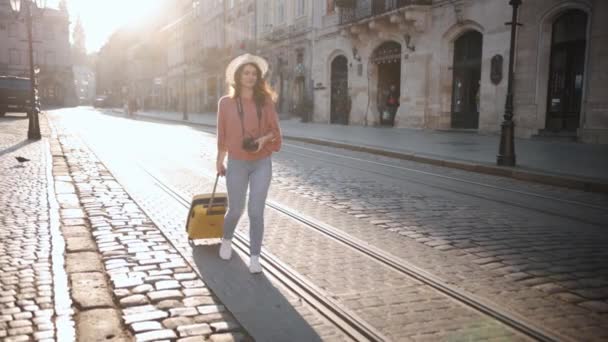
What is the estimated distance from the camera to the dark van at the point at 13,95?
2948 cm

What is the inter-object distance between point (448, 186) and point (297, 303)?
5346 millimetres

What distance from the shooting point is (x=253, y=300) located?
3477mm

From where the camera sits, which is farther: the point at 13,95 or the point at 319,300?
the point at 13,95

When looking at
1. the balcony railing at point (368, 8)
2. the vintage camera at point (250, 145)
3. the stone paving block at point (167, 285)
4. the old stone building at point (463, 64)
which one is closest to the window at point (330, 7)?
the old stone building at point (463, 64)

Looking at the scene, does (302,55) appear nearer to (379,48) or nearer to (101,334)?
(379,48)

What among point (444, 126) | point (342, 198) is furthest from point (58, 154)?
point (444, 126)

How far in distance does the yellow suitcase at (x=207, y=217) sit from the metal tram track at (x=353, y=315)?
11.6 inches

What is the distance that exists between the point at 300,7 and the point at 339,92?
21.7ft

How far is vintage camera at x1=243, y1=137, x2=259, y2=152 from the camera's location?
3.85 meters

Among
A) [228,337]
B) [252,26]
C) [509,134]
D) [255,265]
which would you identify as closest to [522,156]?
[509,134]

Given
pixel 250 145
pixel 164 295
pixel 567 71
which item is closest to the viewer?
pixel 164 295

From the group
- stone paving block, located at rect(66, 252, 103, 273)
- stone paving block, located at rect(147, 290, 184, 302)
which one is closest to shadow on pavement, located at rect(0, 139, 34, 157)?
stone paving block, located at rect(66, 252, 103, 273)

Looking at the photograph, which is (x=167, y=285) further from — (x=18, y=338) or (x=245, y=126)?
(x=245, y=126)

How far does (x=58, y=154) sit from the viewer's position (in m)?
11.5
